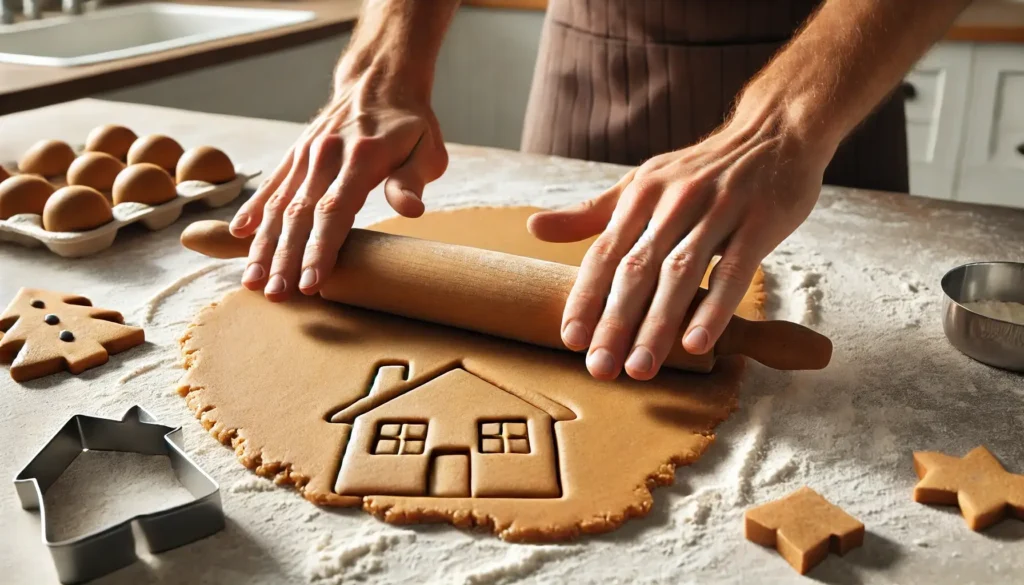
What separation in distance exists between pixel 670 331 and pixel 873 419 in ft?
0.82

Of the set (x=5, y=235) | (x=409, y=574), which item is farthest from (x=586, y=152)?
(x=409, y=574)

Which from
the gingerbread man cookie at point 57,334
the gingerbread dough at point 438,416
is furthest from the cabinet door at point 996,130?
the gingerbread man cookie at point 57,334

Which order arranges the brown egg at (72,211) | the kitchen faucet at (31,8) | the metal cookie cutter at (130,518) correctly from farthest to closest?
1. the kitchen faucet at (31,8)
2. the brown egg at (72,211)
3. the metal cookie cutter at (130,518)

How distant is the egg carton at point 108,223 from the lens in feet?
4.65

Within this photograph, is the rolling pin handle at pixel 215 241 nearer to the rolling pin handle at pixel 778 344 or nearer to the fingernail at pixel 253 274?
the fingernail at pixel 253 274

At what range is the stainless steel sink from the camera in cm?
290

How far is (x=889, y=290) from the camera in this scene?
4.32 feet

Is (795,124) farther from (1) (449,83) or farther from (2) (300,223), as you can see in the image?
(1) (449,83)

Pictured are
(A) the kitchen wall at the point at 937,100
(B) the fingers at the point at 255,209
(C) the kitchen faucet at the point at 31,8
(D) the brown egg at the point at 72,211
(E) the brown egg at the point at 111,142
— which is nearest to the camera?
(B) the fingers at the point at 255,209

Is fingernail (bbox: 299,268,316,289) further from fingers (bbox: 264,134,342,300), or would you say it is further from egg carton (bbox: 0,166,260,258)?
egg carton (bbox: 0,166,260,258)

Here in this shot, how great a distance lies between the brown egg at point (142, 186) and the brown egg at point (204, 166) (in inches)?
3.0

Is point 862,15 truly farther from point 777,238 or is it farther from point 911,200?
point 911,200

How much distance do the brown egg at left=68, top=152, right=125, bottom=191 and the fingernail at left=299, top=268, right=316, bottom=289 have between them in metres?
0.65

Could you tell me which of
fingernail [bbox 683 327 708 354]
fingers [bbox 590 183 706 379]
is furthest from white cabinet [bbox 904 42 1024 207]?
fingernail [bbox 683 327 708 354]
